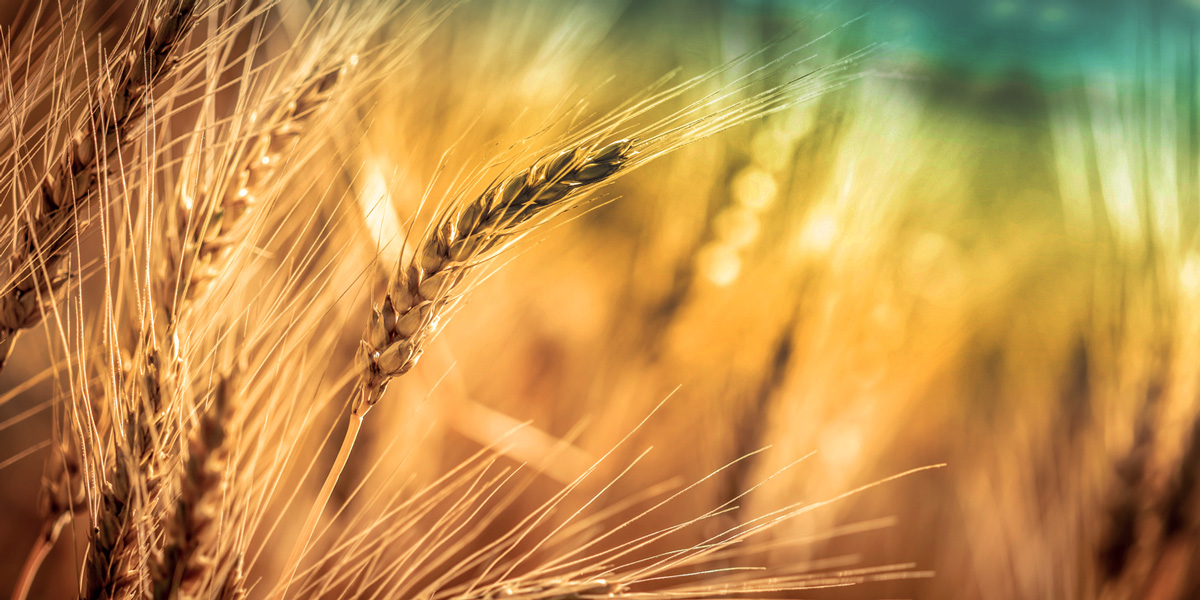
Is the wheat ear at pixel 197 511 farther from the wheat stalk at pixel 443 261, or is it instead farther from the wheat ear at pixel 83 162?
the wheat ear at pixel 83 162

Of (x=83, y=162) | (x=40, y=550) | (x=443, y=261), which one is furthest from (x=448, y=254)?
(x=40, y=550)

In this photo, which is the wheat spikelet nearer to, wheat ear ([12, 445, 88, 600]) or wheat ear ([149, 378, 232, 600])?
wheat ear ([149, 378, 232, 600])

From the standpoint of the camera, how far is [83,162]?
34 centimetres

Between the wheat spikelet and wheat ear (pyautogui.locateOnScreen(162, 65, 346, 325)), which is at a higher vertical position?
wheat ear (pyautogui.locateOnScreen(162, 65, 346, 325))

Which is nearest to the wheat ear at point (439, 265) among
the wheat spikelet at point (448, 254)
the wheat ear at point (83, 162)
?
the wheat spikelet at point (448, 254)

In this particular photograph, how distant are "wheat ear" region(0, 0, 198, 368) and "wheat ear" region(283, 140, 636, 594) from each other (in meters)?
0.23

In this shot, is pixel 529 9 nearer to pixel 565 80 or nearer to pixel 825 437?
pixel 565 80

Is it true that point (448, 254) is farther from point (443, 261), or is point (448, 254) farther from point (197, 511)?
point (197, 511)

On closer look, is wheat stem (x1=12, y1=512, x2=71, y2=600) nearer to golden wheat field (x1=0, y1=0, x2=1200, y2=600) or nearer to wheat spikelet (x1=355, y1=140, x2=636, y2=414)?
golden wheat field (x1=0, y1=0, x2=1200, y2=600)

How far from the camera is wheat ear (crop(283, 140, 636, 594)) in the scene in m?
0.28

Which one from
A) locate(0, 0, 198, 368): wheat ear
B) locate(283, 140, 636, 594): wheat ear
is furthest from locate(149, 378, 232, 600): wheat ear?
locate(0, 0, 198, 368): wheat ear

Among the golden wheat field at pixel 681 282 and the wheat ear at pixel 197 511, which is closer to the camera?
the wheat ear at pixel 197 511

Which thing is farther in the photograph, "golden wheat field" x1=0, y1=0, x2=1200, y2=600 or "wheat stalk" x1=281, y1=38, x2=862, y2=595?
"golden wheat field" x1=0, y1=0, x2=1200, y2=600

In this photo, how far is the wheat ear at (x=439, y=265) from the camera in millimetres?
276
